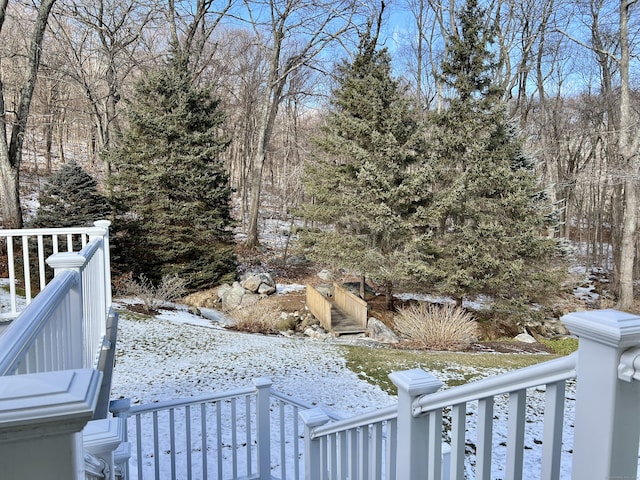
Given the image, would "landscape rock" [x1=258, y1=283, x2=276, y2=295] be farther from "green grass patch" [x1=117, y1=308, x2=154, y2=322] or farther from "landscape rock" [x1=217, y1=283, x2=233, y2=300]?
"green grass patch" [x1=117, y1=308, x2=154, y2=322]

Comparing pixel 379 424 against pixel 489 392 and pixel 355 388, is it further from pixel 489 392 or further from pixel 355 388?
pixel 355 388

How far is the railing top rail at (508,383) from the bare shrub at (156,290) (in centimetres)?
888

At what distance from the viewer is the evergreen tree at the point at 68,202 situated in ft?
34.7

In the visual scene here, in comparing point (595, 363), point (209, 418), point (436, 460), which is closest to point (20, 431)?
point (595, 363)

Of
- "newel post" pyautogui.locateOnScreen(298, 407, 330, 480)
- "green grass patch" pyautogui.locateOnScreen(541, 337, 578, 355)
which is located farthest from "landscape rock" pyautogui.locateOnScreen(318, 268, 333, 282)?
"newel post" pyautogui.locateOnScreen(298, 407, 330, 480)

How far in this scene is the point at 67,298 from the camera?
2.13 metres

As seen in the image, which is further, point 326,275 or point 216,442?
point 326,275

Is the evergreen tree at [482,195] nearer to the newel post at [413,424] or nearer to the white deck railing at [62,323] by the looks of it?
the white deck railing at [62,323]

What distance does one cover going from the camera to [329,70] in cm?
1875

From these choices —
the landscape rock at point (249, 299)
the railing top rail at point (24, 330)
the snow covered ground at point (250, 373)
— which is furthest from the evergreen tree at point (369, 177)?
the railing top rail at point (24, 330)

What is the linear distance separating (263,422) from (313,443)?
828 mm

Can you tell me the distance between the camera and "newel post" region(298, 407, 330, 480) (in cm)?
271

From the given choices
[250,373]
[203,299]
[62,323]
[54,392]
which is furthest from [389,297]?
[54,392]

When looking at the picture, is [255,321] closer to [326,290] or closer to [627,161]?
[326,290]
